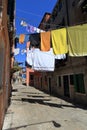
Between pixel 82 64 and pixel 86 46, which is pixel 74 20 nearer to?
pixel 82 64

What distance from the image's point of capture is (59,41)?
10.2 m

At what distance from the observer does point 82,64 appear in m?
14.4

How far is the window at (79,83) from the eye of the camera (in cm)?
1458

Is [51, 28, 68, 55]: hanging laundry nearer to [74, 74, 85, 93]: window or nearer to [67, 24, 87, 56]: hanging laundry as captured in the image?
[67, 24, 87, 56]: hanging laundry

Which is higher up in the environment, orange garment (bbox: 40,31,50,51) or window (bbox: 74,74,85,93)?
orange garment (bbox: 40,31,50,51)

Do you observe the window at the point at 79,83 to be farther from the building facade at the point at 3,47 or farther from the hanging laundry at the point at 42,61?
the building facade at the point at 3,47

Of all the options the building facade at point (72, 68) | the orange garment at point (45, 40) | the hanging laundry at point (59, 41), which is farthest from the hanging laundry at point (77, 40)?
the building facade at point (72, 68)

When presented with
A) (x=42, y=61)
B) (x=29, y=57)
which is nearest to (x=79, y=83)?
(x=42, y=61)

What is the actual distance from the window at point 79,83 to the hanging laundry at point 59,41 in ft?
16.4

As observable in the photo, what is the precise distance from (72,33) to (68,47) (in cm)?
73

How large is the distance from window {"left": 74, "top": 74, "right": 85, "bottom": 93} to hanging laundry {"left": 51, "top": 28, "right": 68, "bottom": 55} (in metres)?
5.01

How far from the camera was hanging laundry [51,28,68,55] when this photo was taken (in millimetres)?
10138

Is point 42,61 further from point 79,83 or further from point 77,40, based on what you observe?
point 77,40

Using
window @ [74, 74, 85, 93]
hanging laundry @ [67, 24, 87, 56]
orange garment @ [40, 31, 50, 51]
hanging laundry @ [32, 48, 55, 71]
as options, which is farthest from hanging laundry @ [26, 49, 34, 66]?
hanging laundry @ [67, 24, 87, 56]
